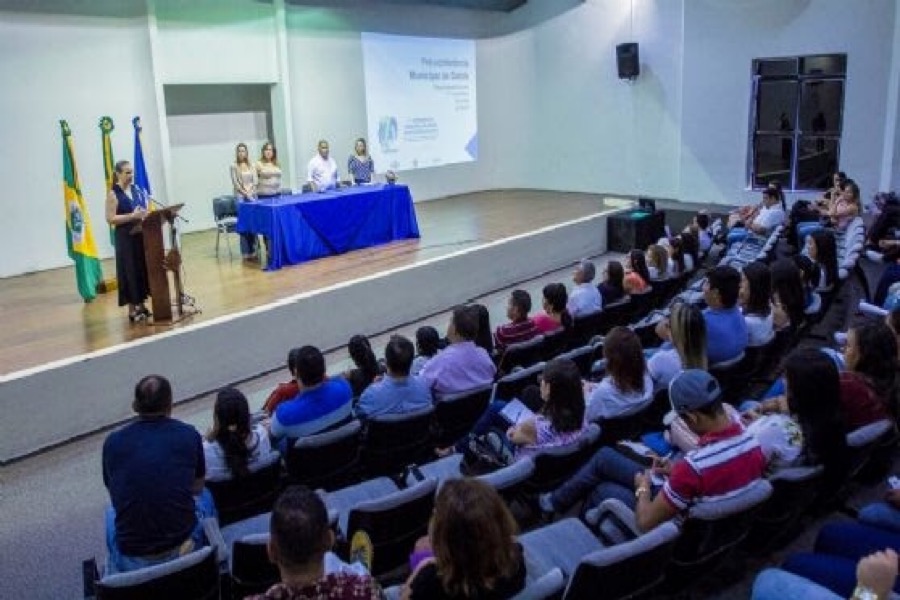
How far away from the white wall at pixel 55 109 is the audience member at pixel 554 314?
6198 mm

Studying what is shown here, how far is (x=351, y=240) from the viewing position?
8.76m

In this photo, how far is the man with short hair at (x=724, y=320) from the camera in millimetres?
3889

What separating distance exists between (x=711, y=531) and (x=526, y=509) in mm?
1180

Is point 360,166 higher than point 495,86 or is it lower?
lower

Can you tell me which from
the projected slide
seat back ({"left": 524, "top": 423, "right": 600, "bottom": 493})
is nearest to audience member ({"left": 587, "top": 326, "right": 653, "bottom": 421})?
seat back ({"left": 524, "top": 423, "right": 600, "bottom": 493})

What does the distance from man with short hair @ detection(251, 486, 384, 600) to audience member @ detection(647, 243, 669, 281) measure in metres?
4.74

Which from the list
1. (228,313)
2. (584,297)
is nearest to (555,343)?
(584,297)

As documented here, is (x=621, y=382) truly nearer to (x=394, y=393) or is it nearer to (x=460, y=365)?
(x=460, y=365)

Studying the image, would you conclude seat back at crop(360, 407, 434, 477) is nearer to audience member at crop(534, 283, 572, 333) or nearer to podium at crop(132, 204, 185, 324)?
audience member at crop(534, 283, 572, 333)

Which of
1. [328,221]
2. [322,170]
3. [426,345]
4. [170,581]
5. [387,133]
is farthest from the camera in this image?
[387,133]

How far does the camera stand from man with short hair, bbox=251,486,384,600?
1797mm

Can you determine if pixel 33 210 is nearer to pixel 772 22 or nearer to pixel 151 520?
pixel 151 520

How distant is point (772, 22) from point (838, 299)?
587 cm

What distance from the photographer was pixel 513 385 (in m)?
3.93
